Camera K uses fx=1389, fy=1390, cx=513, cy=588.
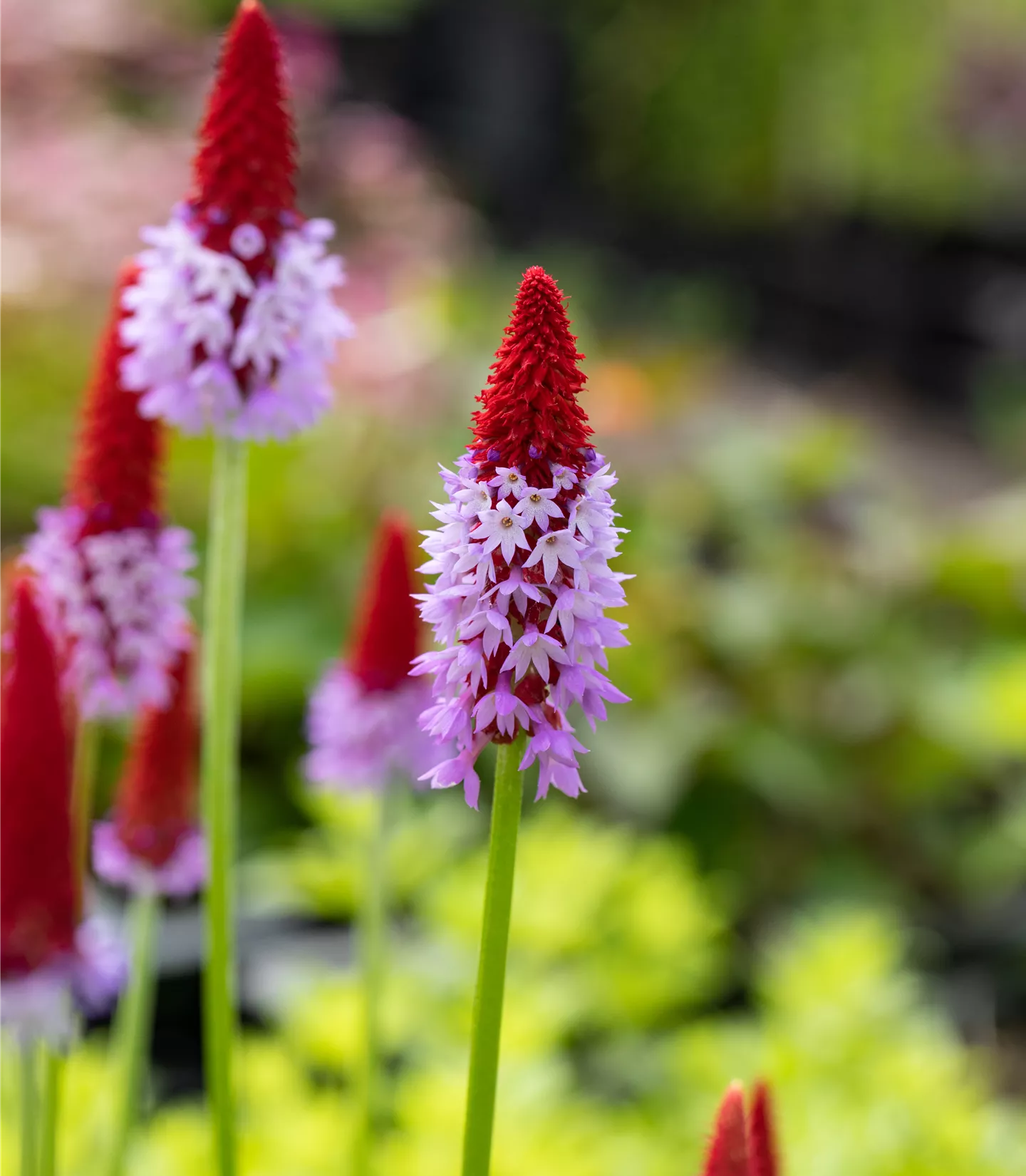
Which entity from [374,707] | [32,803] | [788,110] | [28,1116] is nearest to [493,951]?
[32,803]

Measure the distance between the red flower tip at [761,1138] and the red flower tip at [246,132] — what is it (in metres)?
0.50

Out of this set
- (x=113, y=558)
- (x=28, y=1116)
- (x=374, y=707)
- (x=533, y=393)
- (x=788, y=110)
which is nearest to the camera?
(x=533, y=393)

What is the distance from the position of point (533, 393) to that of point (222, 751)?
0.35 meters

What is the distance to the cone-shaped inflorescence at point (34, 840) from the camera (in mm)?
600

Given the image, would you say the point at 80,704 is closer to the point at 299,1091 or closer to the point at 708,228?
the point at 299,1091

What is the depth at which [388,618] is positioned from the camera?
3.41ft

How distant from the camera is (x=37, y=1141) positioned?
73 cm

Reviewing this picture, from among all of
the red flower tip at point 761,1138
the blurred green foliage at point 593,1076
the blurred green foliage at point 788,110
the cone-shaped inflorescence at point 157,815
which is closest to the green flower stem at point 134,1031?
the cone-shaped inflorescence at point 157,815

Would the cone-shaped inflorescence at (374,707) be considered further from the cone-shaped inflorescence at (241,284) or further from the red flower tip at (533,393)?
the red flower tip at (533,393)

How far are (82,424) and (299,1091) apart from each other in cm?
95

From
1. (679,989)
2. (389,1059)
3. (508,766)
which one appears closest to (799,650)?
(679,989)

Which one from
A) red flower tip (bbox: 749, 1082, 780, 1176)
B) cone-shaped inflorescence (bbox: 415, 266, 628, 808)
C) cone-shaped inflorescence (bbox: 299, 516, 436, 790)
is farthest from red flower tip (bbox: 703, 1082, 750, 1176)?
cone-shaped inflorescence (bbox: 299, 516, 436, 790)

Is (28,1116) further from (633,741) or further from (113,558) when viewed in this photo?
(633,741)

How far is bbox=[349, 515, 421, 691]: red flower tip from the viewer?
994mm
